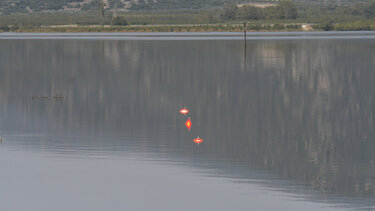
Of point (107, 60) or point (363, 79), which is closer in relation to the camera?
point (363, 79)

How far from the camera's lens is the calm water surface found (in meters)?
22.1

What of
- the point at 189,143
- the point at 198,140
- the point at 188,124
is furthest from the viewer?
the point at 188,124

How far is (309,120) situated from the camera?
36.6 m

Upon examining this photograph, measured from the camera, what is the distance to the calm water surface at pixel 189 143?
2212cm

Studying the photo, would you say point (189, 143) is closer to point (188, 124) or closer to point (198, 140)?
point (198, 140)

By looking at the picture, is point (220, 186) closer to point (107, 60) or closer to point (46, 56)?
point (107, 60)

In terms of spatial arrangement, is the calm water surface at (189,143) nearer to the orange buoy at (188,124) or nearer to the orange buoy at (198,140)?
the orange buoy at (198,140)

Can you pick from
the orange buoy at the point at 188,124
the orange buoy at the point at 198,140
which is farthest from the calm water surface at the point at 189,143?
the orange buoy at the point at 188,124

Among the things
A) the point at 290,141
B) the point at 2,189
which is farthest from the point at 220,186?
the point at 290,141

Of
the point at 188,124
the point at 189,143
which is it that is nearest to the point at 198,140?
the point at 189,143

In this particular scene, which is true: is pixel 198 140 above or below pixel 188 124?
above

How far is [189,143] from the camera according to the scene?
30453 millimetres

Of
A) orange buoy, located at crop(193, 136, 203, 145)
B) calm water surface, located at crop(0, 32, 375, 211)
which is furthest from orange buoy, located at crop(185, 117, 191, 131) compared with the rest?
orange buoy, located at crop(193, 136, 203, 145)

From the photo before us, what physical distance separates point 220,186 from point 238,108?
18.0 m
